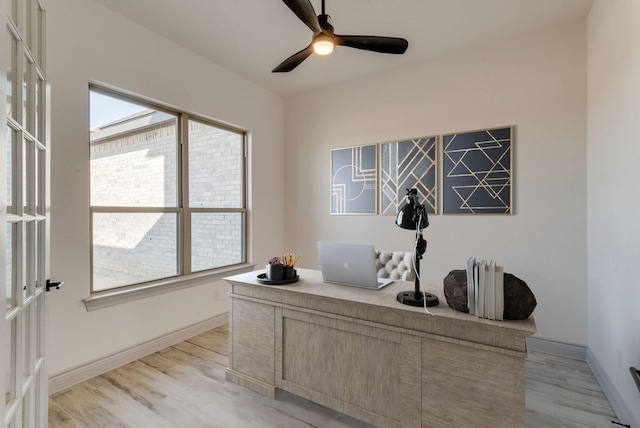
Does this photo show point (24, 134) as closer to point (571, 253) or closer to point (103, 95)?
point (103, 95)

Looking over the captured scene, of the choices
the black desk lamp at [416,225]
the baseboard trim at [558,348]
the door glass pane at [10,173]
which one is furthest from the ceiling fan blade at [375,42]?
the baseboard trim at [558,348]

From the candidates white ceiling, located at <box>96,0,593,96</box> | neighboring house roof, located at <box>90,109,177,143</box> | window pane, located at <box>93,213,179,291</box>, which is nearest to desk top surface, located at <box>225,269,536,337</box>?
window pane, located at <box>93,213,179,291</box>

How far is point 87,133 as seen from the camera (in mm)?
2381

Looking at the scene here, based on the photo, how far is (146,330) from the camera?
109 inches

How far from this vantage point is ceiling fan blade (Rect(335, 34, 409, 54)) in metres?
2.00

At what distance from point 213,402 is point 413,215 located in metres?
1.83

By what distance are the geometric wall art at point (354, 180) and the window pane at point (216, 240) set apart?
1.29m

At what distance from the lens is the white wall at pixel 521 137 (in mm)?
2672

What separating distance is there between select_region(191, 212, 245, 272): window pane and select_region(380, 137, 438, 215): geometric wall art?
1860 mm

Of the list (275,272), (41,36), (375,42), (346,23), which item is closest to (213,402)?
(275,272)

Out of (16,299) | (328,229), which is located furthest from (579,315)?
(16,299)

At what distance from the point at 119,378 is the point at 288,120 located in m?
3.54

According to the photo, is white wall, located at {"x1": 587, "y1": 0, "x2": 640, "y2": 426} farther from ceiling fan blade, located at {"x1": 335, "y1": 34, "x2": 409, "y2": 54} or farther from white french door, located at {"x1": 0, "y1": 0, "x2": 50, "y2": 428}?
white french door, located at {"x1": 0, "y1": 0, "x2": 50, "y2": 428}

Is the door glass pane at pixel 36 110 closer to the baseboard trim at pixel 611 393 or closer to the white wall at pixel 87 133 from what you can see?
the white wall at pixel 87 133
